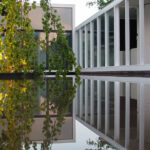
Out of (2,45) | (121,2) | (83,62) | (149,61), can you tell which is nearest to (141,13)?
(121,2)

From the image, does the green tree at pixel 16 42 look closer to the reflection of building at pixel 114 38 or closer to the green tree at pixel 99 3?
the reflection of building at pixel 114 38

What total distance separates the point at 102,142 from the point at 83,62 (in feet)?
43.4

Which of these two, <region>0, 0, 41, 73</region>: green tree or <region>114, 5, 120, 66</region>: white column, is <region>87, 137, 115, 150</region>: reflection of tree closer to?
<region>0, 0, 41, 73</region>: green tree

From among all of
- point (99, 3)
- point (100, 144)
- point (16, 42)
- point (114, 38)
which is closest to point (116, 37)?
point (114, 38)

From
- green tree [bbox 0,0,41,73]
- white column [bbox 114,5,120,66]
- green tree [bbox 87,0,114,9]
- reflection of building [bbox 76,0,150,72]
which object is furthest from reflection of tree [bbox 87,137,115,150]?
green tree [bbox 87,0,114,9]

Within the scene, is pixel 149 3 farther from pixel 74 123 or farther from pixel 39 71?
pixel 74 123

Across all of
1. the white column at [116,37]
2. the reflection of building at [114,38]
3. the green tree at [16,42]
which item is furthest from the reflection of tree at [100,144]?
the white column at [116,37]

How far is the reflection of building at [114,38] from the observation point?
29.2ft

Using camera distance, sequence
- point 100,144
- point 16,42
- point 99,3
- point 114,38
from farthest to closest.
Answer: point 99,3, point 114,38, point 16,42, point 100,144

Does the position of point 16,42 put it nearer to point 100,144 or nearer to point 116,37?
point 100,144

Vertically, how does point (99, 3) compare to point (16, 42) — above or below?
above

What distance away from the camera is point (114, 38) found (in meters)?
9.94

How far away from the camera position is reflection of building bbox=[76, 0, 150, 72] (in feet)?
29.2

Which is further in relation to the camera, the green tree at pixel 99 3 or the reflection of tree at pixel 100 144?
the green tree at pixel 99 3
